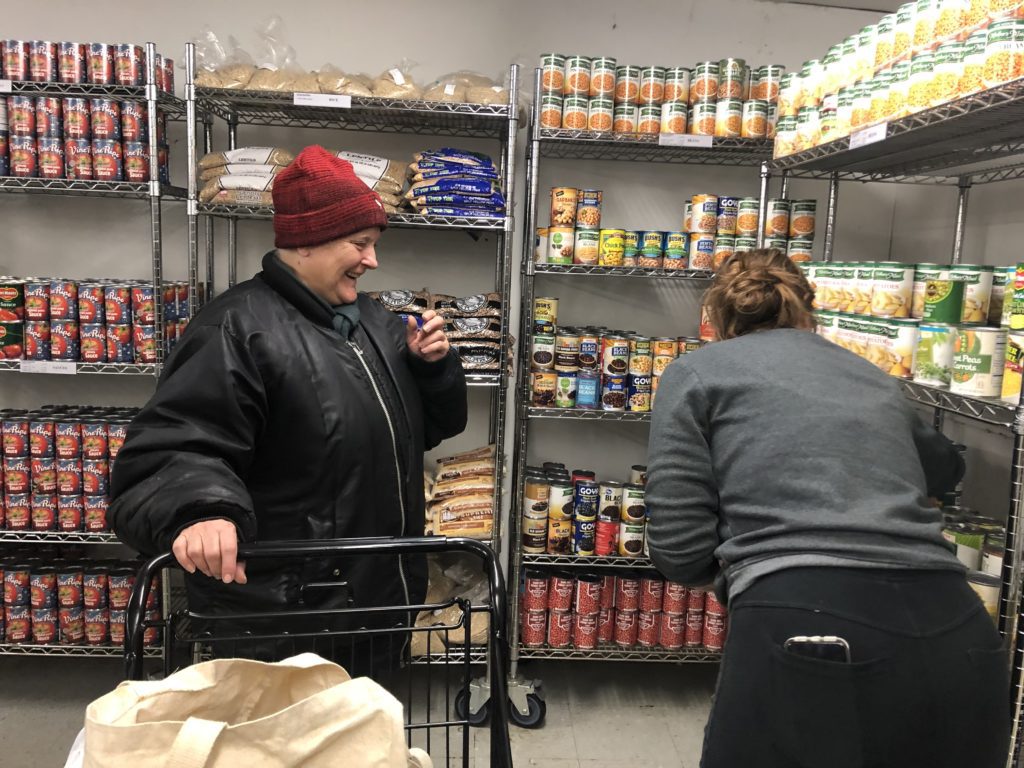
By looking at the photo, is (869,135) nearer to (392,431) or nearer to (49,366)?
(392,431)

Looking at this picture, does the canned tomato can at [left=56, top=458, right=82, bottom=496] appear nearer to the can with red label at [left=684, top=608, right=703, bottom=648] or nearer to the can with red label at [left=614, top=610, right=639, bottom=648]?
the can with red label at [left=614, top=610, right=639, bottom=648]

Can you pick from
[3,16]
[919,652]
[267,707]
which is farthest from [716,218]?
[3,16]

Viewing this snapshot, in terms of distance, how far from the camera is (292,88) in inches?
105

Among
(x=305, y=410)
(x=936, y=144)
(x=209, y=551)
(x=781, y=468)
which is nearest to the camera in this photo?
(x=209, y=551)

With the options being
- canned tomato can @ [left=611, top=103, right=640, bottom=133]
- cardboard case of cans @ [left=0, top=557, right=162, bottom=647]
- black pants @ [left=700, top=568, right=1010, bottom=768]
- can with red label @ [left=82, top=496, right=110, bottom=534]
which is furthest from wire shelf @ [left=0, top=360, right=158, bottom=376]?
black pants @ [left=700, top=568, right=1010, bottom=768]

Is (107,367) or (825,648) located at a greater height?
(107,367)

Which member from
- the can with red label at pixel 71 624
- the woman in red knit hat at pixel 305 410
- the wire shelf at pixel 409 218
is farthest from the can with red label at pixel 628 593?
the can with red label at pixel 71 624

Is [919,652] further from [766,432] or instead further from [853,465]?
[766,432]

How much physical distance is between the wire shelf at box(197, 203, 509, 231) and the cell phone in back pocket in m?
1.83

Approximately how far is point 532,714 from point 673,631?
0.64 metres

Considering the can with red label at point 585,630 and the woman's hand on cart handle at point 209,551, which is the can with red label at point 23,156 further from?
the can with red label at point 585,630

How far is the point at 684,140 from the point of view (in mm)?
2773

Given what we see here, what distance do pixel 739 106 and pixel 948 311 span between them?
125cm

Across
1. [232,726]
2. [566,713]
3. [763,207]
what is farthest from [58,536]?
[763,207]
